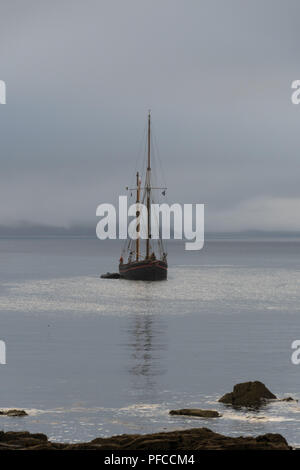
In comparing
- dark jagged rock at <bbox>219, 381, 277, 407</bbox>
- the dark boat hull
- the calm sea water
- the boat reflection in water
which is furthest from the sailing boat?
dark jagged rock at <bbox>219, 381, 277, 407</bbox>

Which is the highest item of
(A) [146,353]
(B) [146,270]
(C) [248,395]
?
(B) [146,270]

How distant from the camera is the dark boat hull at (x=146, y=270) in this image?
113688 mm

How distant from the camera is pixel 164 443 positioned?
65.8ft

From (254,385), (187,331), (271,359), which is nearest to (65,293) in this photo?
(187,331)

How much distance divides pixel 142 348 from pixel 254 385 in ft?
55.3

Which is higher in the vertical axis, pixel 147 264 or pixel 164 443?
pixel 147 264

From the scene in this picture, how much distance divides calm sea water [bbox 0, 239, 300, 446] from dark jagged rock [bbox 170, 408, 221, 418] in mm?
435

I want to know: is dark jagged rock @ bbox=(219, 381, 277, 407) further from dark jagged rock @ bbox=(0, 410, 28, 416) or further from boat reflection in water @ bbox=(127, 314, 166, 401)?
dark jagged rock @ bbox=(0, 410, 28, 416)

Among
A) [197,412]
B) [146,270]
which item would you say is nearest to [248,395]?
[197,412]

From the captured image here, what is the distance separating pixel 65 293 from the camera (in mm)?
96625

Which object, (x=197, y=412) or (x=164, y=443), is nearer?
(x=164, y=443)

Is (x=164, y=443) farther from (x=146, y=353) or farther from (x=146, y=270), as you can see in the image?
(x=146, y=270)

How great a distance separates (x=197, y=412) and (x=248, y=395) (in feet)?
10.5

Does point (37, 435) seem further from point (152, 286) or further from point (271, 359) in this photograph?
point (152, 286)
